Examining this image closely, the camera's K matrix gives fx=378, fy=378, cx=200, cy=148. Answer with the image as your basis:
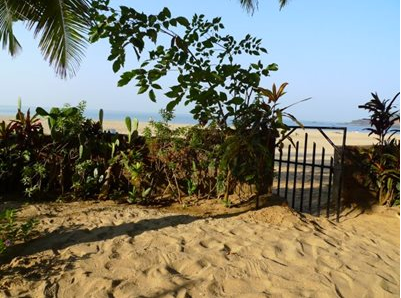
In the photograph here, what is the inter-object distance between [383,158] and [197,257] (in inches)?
149

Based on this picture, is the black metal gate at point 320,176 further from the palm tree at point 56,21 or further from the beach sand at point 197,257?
the palm tree at point 56,21

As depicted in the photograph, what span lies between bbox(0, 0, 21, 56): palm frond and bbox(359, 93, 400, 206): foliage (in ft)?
20.1

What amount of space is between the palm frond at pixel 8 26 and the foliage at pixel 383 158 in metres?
6.12

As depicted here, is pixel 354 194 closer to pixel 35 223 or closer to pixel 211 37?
pixel 211 37

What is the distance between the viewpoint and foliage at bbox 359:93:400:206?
5551 millimetres

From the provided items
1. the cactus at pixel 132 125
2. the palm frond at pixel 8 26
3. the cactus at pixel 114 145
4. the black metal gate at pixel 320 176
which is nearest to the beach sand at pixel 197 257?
the black metal gate at pixel 320 176

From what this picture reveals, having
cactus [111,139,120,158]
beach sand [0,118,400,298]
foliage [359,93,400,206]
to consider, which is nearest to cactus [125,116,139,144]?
cactus [111,139,120,158]

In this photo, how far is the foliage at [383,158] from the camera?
18.2 feet

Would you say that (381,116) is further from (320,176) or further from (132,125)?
(132,125)

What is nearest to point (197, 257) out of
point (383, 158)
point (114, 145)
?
point (114, 145)

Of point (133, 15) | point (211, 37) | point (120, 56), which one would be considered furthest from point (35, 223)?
point (211, 37)

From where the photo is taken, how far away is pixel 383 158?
18.5ft

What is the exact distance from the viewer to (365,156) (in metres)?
5.83

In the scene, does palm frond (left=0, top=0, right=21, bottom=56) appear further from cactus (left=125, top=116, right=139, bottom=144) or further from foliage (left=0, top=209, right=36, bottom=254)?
foliage (left=0, top=209, right=36, bottom=254)
